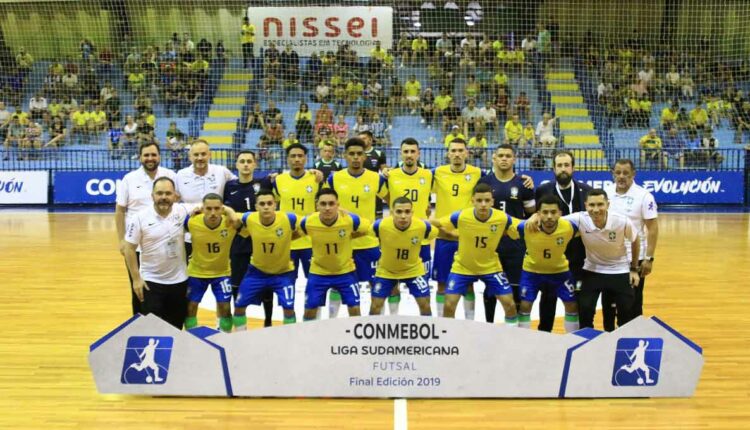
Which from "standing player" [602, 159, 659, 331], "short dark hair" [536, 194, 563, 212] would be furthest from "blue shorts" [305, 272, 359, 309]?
"standing player" [602, 159, 659, 331]

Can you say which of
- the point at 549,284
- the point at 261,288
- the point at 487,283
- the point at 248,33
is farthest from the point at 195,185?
the point at 248,33

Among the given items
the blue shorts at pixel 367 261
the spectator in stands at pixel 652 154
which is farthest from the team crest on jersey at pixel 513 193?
the spectator in stands at pixel 652 154

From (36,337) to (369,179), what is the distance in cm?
360

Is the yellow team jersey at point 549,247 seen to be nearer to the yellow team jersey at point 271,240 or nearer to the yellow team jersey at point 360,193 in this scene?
the yellow team jersey at point 360,193

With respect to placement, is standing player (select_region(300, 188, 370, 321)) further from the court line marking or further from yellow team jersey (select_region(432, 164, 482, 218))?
yellow team jersey (select_region(432, 164, 482, 218))

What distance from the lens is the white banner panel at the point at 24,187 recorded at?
1895cm

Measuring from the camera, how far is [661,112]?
830 inches

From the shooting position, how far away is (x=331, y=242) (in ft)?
22.6

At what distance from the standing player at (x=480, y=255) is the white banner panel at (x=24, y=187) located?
14630mm

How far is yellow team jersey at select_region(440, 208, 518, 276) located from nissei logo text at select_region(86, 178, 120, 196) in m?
13.7

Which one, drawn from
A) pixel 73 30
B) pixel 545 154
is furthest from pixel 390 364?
pixel 73 30

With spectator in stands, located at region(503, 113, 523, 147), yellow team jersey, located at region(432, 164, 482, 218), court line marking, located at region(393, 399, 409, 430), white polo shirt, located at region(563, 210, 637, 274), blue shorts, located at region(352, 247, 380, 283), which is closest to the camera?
court line marking, located at region(393, 399, 409, 430)

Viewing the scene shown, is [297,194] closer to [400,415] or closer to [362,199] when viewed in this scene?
[362,199]

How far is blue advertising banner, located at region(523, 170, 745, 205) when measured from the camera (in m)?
18.5
